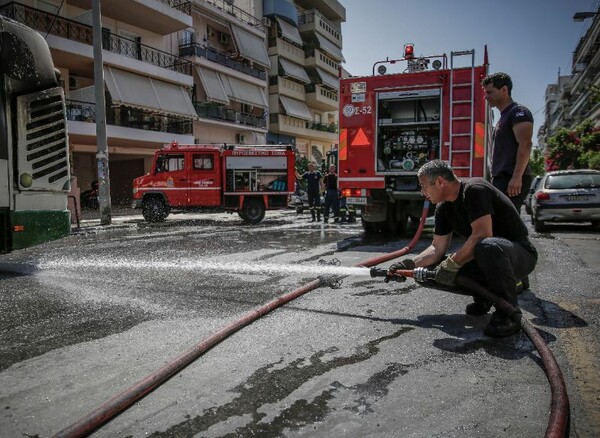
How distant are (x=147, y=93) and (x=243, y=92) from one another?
9.69 m

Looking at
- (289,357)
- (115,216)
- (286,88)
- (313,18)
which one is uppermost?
(313,18)

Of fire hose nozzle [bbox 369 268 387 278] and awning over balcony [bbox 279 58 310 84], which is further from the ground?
awning over balcony [bbox 279 58 310 84]

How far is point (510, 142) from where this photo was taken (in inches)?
171

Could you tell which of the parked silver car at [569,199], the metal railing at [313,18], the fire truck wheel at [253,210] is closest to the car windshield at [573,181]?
the parked silver car at [569,199]

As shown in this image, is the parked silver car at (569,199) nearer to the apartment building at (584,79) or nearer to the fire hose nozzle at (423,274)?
the fire hose nozzle at (423,274)

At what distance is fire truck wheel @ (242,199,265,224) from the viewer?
14.5 meters

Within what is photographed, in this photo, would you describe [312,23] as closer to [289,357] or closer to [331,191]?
[331,191]

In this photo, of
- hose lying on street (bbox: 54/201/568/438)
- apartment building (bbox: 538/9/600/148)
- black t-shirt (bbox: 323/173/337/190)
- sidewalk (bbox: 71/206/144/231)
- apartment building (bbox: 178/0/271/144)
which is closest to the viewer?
hose lying on street (bbox: 54/201/568/438)

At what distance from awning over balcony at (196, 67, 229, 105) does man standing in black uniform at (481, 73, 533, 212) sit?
79.6ft

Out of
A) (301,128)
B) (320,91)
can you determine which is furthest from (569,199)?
(320,91)

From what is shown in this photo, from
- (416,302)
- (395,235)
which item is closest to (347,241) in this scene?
(395,235)

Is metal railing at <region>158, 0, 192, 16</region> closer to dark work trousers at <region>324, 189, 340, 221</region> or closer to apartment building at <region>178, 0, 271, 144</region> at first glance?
apartment building at <region>178, 0, 271, 144</region>

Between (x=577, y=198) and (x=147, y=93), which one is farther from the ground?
(x=147, y=93)

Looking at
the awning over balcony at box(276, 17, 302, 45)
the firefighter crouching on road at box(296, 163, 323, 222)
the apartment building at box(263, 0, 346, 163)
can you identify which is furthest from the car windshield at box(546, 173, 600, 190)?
the awning over balcony at box(276, 17, 302, 45)
